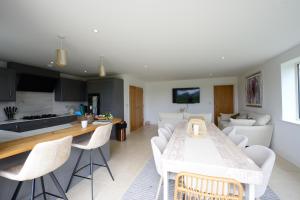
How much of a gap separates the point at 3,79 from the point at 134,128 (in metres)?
4.40

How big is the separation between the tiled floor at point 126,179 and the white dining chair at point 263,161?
0.93 metres

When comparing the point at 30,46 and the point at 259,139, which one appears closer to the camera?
the point at 30,46

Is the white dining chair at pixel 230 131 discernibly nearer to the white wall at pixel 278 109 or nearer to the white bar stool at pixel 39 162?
the white wall at pixel 278 109

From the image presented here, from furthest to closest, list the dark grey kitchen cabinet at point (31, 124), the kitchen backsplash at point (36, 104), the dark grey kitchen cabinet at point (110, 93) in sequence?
the dark grey kitchen cabinet at point (110, 93)
the kitchen backsplash at point (36, 104)
the dark grey kitchen cabinet at point (31, 124)

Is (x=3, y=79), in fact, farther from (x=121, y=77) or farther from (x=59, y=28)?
(x=121, y=77)

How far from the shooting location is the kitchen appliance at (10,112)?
3.78 metres

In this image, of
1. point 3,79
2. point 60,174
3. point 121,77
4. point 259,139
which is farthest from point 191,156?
point 121,77

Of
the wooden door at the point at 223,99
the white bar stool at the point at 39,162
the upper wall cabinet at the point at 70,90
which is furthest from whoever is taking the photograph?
the wooden door at the point at 223,99

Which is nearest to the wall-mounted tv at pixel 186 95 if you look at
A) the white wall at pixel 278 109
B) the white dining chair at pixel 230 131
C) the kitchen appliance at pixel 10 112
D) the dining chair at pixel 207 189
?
the white wall at pixel 278 109

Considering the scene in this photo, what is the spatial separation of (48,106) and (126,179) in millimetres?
3808

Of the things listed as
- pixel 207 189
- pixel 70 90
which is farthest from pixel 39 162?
pixel 70 90

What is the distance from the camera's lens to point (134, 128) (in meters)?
6.57

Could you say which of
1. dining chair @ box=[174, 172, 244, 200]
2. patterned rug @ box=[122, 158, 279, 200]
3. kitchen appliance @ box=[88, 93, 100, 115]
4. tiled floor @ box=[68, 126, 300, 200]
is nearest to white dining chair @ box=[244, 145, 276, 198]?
dining chair @ box=[174, 172, 244, 200]

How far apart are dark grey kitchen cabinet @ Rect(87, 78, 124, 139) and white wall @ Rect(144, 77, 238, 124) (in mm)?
2753
